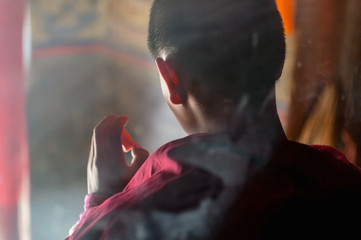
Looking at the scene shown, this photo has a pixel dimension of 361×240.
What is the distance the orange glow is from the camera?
0.37m

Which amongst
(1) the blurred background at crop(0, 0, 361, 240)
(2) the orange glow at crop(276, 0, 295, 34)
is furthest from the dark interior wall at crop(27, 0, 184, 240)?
(2) the orange glow at crop(276, 0, 295, 34)

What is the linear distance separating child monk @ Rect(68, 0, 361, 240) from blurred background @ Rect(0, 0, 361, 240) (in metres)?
0.01

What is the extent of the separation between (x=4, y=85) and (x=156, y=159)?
14 cm

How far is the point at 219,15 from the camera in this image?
34cm

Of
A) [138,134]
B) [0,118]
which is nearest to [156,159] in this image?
[138,134]

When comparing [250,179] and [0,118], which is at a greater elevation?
[0,118]

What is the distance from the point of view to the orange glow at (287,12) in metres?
0.37

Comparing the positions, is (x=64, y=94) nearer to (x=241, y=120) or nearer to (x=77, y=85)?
(x=77, y=85)

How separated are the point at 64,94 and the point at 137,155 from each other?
83 millimetres

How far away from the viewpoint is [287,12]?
380mm

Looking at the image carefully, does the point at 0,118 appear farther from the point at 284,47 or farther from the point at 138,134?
the point at 284,47

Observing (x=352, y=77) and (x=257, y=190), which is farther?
(x=352, y=77)

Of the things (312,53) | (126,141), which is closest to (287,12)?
(312,53)

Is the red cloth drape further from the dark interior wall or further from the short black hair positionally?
the short black hair
